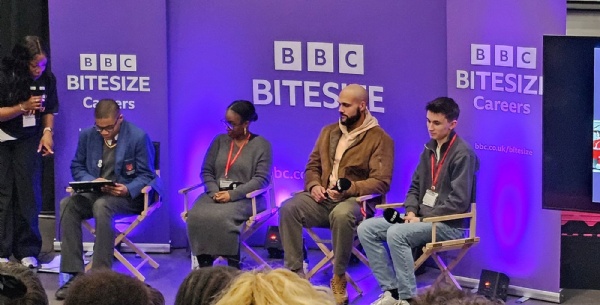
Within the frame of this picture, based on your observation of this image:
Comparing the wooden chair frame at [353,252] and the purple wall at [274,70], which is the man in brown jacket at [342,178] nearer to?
the wooden chair frame at [353,252]

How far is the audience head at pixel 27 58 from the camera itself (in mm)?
6504

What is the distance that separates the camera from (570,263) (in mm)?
6191

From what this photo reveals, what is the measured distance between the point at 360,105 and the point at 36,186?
233 centimetres

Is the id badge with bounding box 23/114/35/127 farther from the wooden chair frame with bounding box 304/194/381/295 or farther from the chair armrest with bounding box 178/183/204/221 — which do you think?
the wooden chair frame with bounding box 304/194/381/295

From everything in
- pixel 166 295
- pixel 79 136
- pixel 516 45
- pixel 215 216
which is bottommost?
pixel 166 295

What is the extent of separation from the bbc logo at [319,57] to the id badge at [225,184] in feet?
3.09

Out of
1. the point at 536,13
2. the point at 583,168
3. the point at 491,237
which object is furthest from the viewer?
the point at 491,237

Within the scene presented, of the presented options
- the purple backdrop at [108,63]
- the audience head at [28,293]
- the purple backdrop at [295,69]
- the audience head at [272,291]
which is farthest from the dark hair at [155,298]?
the purple backdrop at [108,63]

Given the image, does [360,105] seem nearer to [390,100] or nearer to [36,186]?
[390,100]

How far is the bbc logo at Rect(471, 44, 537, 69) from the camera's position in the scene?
5902 mm

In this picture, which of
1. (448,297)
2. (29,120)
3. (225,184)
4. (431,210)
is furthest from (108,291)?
(29,120)

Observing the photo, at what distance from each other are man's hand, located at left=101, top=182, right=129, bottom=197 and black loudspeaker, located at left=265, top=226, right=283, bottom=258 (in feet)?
3.69

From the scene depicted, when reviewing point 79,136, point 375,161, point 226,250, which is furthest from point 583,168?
point 79,136

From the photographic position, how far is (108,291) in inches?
102
